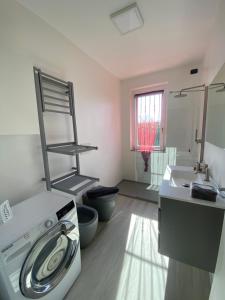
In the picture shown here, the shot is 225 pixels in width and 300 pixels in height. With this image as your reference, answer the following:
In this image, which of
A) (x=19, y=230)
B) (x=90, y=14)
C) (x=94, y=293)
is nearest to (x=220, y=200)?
(x=94, y=293)

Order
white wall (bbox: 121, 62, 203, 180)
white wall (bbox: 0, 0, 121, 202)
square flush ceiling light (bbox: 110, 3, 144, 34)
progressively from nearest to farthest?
white wall (bbox: 0, 0, 121, 202), square flush ceiling light (bbox: 110, 3, 144, 34), white wall (bbox: 121, 62, 203, 180)

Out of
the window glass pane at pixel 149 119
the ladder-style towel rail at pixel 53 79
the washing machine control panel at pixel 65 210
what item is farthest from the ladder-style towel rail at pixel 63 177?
the window glass pane at pixel 149 119

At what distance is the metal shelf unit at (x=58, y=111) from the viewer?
133 centimetres

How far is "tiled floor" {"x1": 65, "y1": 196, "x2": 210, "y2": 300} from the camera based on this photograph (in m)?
1.15

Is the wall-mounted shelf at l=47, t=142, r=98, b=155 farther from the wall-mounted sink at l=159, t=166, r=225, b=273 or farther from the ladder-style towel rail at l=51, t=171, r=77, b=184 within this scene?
the wall-mounted sink at l=159, t=166, r=225, b=273

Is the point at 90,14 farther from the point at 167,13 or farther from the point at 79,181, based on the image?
the point at 79,181

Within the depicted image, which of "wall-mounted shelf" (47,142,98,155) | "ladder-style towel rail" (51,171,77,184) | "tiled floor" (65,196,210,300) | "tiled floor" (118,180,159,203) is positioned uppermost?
"wall-mounted shelf" (47,142,98,155)

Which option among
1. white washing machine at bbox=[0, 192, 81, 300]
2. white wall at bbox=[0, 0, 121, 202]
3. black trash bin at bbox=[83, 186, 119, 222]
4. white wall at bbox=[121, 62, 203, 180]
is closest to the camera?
white washing machine at bbox=[0, 192, 81, 300]

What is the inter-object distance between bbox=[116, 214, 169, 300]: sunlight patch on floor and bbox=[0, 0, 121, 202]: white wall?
1.12m

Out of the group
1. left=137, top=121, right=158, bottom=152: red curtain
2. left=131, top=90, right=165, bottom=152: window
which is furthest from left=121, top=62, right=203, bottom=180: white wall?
left=137, top=121, right=158, bottom=152: red curtain

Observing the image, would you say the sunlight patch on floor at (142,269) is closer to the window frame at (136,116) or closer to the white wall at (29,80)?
the white wall at (29,80)

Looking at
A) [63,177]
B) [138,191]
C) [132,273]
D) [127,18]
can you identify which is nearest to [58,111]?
[63,177]

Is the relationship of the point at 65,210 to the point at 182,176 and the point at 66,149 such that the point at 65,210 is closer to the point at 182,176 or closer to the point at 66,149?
the point at 66,149

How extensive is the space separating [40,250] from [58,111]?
1239 millimetres
